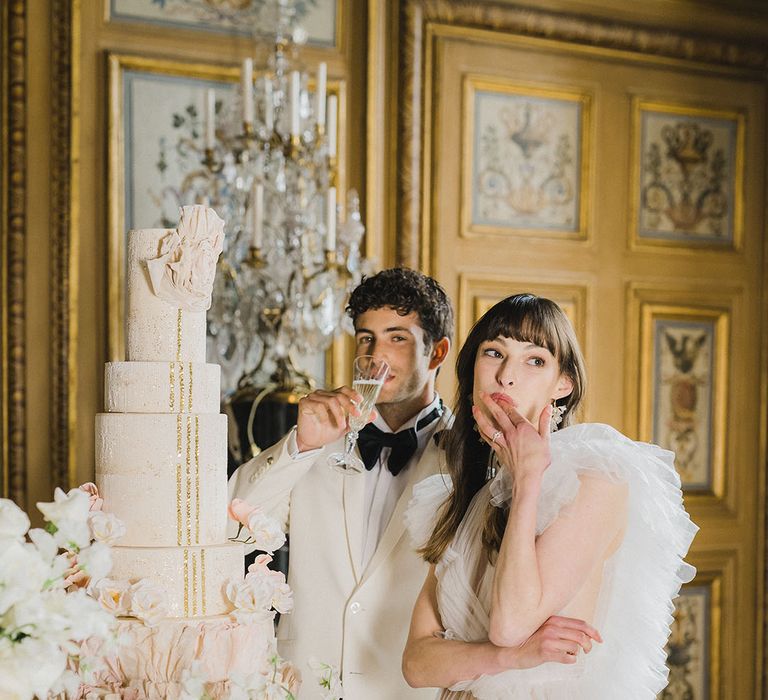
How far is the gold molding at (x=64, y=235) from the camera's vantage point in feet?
12.4

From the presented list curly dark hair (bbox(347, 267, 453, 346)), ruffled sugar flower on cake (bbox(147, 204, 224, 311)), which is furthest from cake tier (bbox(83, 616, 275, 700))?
curly dark hair (bbox(347, 267, 453, 346))

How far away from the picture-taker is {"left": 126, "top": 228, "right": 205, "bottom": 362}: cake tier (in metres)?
2.00

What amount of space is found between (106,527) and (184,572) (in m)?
0.19

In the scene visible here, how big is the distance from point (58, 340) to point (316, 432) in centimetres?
173

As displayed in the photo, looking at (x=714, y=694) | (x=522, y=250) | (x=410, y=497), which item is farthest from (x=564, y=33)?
(x=714, y=694)

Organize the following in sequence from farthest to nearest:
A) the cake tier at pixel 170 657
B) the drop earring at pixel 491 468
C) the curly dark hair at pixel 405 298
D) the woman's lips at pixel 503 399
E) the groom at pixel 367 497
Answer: the curly dark hair at pixel 405 298, the groom at pixel 367 497, the drop earring at pixel 491 468, the woman's lips at pixel 503 399, the cake tier at pixel 170 657

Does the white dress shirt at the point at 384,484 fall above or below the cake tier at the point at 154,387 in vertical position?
below

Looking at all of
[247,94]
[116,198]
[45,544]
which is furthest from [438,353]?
[116,198]

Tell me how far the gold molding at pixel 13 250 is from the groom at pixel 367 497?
1.46m

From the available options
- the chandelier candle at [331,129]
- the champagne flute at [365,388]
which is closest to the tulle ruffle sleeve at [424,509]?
the champagne flute at [365,388]

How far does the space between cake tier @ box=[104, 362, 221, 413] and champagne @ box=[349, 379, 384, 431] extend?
1.17ft

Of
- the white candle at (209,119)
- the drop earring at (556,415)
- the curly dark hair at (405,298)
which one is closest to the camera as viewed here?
the drop earring at (556,415)

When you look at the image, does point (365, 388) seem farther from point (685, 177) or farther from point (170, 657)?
point (685, 177)

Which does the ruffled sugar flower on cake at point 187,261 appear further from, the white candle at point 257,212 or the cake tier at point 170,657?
the white candle at point 257,212
